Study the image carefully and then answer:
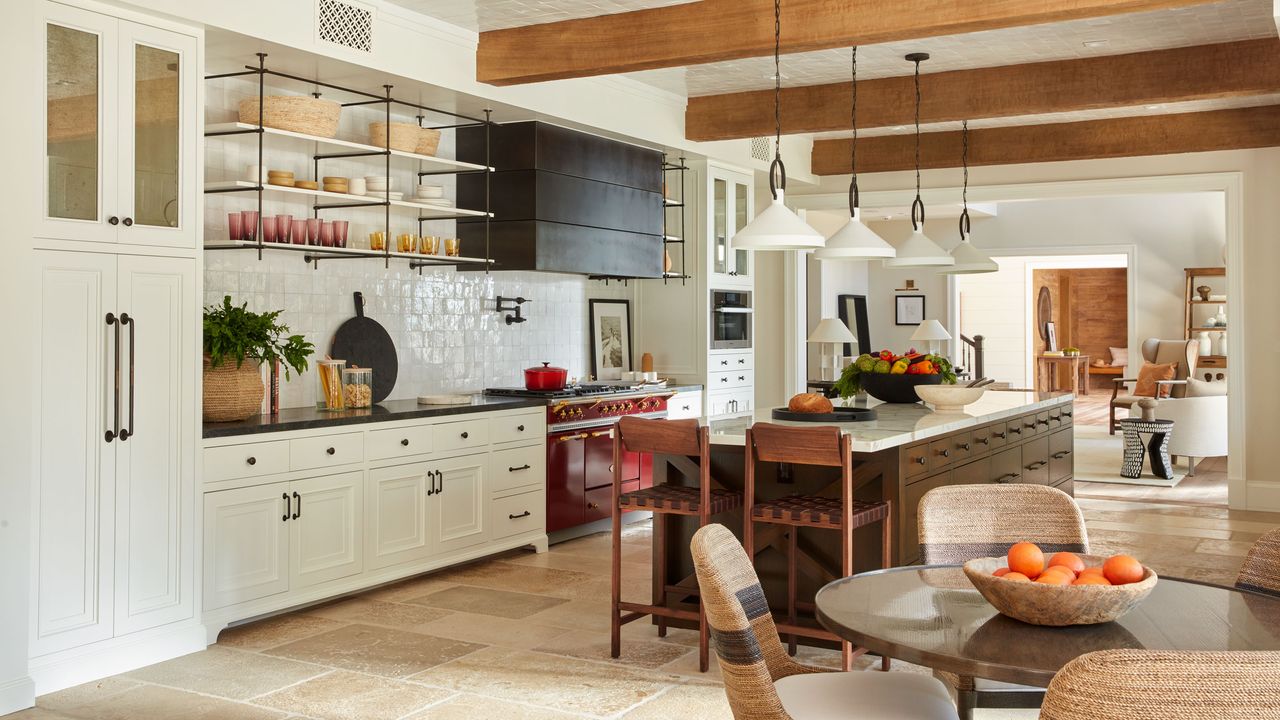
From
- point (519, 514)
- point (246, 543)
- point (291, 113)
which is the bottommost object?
point (519, 514)

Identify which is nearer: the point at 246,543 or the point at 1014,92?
the point at 246,543

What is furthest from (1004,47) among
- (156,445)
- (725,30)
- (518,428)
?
(156,445)

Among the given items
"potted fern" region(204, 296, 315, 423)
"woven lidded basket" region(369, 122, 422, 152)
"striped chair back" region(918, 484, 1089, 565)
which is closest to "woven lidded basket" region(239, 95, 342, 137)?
"woven lidded basket" region(369, 122, 422, 152)

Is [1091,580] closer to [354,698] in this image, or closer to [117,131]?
[354,698]

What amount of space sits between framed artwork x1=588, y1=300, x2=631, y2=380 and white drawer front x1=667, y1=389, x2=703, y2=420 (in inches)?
22.7

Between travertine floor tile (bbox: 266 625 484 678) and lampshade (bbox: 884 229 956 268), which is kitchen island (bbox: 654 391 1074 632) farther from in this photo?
lampshade (bbox: 884 229 956 268)

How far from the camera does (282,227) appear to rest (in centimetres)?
533

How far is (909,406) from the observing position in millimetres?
6078

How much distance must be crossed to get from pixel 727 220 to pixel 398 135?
337 cm

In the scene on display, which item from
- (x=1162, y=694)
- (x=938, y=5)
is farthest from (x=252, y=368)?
(x=1162, y=694)

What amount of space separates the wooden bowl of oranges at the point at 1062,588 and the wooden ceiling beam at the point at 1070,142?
7.09 meters

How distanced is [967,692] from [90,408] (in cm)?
312

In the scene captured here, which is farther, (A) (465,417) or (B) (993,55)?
(B) (993,55)

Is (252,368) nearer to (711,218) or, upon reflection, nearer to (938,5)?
(938,5)
